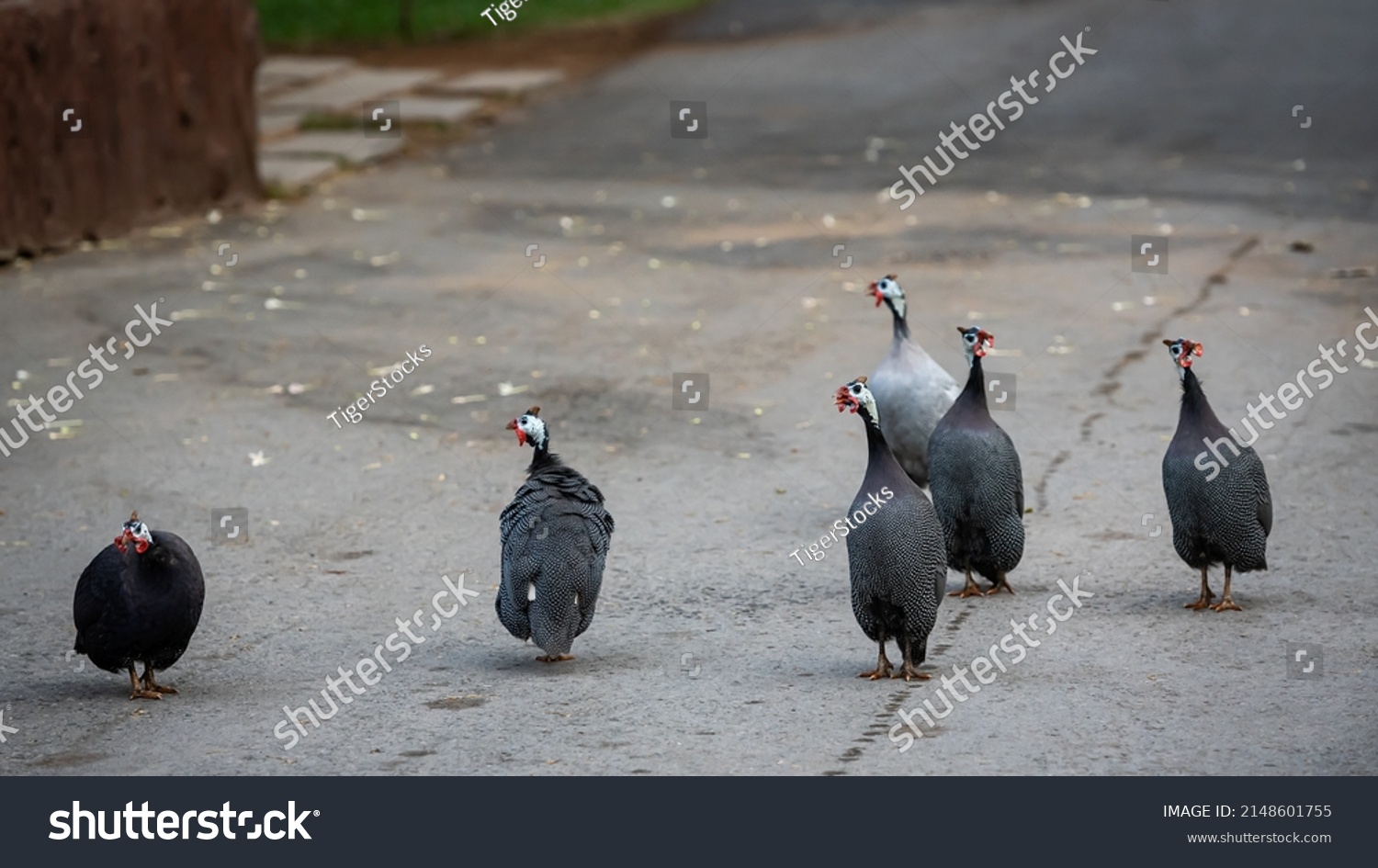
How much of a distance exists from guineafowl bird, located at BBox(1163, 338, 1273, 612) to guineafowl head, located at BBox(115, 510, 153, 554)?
4.35 meters

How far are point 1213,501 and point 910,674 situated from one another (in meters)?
1.72

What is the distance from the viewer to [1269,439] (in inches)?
417

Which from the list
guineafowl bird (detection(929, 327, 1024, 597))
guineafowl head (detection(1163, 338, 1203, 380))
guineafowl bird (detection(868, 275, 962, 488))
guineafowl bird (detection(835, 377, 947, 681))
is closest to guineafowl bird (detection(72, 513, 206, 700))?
guineafowl bird (detection(835, 377, 947, 681))

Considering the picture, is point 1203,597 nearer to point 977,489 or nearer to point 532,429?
point 977,489

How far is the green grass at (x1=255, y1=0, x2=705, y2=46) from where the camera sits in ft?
81.6

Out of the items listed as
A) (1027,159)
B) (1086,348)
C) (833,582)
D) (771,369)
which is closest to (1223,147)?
(1027,159)

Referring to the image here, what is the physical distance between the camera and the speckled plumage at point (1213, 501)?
26.5 feet

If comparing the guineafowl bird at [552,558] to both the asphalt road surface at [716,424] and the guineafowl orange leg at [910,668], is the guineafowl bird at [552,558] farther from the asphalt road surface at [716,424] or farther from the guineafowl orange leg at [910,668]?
the guineafowl orange leg at [910,668]

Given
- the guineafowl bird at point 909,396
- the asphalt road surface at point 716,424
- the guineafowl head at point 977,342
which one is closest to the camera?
the asphalt road surface at point 716,424

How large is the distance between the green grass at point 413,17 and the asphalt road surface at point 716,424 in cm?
415

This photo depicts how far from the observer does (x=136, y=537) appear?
7.18 meters

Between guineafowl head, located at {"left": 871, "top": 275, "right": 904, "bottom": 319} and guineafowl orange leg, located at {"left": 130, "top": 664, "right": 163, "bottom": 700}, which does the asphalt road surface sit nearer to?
guineafowl orange leg, located at {"left": 130, "top": 664, "right": 163, "bottom": 700}

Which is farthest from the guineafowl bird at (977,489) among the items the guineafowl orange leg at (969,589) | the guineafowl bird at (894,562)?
the guineafowl bird at (894,562)

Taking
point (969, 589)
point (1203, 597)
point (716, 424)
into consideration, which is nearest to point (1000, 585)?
point (969, 589)
